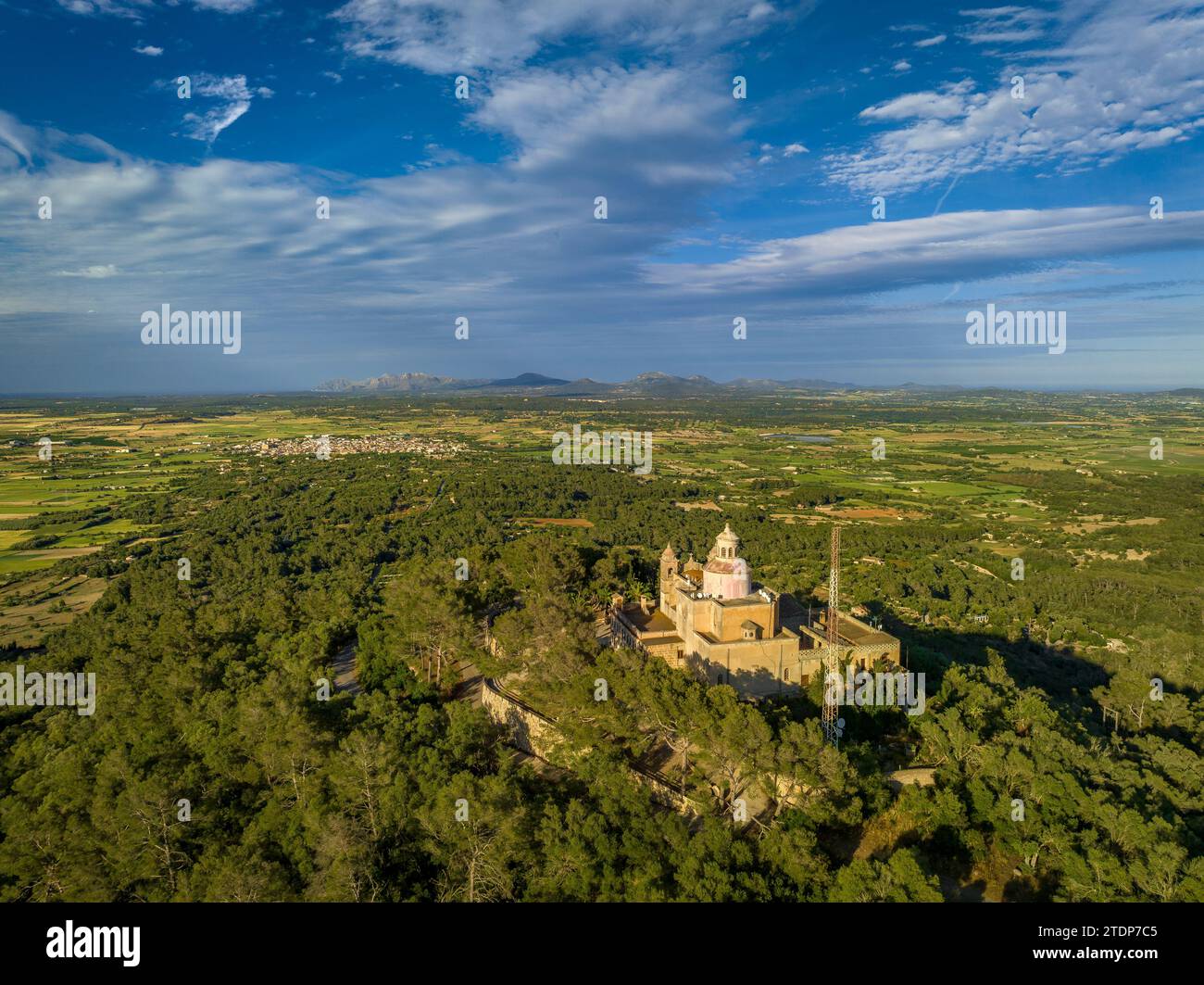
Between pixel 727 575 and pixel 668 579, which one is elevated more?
pixel 727 575

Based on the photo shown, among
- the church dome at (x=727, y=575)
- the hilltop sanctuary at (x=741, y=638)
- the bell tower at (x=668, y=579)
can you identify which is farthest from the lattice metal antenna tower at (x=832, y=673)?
the bell tower at (x=668, y=579)

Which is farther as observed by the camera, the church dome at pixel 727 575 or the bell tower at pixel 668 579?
the bell tower at pixel 668 579

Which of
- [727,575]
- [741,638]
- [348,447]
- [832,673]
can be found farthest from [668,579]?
[348,447]

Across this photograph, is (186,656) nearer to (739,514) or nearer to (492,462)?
(739,514)

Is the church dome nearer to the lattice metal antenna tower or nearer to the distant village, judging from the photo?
the lattice metal antenna tower

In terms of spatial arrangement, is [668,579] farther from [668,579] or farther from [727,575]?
[727,575]

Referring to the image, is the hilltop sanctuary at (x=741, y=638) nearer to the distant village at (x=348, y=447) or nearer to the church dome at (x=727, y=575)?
the church dome at (x=727, y=575)

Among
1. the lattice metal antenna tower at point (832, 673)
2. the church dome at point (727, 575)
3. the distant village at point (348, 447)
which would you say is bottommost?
the lattice metal antenna tower at point (832, 673)

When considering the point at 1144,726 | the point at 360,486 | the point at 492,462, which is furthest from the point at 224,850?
the point at 492,462
